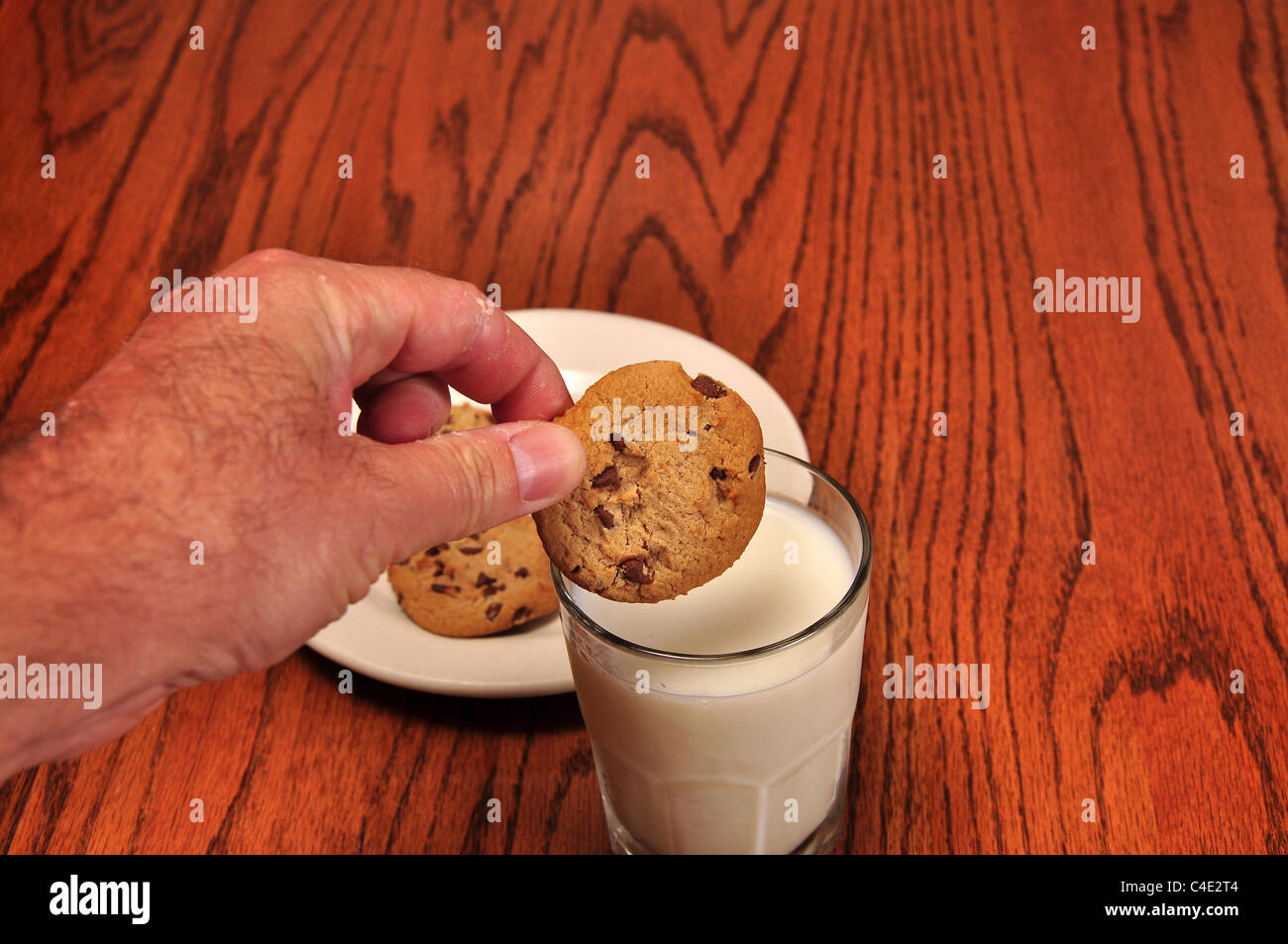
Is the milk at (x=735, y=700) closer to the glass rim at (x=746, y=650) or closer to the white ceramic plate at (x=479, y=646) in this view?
the glass rim at (x=746, y=650)

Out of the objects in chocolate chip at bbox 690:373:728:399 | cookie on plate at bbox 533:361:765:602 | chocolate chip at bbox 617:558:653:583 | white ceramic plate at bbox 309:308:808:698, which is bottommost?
white ceramic plate at bbox 309:308:808:698

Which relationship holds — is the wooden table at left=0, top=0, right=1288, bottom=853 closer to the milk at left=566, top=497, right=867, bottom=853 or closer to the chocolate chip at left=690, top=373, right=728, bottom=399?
the milk at left=566, top=497, right=867, bottom=853

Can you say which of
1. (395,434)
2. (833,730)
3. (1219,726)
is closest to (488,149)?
(395,434)

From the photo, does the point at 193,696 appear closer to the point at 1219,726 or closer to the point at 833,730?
the point at 833,730

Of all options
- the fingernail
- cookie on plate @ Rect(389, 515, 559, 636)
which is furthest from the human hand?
cookie on plate @ Rect(389, 515, 559, 636)

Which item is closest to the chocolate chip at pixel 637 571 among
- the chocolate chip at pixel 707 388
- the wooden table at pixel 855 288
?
the chocolate chip at pixel 707 388

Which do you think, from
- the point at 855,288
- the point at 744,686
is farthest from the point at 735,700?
the point at 855,288
